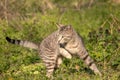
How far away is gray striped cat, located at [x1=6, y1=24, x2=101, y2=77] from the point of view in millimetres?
8523

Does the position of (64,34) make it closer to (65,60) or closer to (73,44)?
Answer: (73,44)

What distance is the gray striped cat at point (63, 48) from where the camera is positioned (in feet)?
28.0

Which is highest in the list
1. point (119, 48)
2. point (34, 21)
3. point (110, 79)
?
point (34, 21)

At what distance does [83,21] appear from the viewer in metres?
13.3

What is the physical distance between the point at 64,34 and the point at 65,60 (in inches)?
32.6

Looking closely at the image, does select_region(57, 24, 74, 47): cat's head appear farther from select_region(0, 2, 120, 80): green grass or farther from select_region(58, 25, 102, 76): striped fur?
select_region(0, 2, 120, 80): green grass

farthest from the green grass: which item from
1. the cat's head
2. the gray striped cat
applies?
the cat's head

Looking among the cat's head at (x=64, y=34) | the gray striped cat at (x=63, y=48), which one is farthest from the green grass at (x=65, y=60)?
the cat's head at (x=64, y=34)

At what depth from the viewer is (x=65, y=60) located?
9.16 metres

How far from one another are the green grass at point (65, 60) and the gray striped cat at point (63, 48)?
176 millimetres

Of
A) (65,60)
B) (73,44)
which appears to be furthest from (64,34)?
Answer: (65,60)

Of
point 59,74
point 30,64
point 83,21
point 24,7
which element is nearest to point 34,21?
point 24,7

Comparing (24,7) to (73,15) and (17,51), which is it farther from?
(17,51)

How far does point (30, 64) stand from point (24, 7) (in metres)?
3.98
